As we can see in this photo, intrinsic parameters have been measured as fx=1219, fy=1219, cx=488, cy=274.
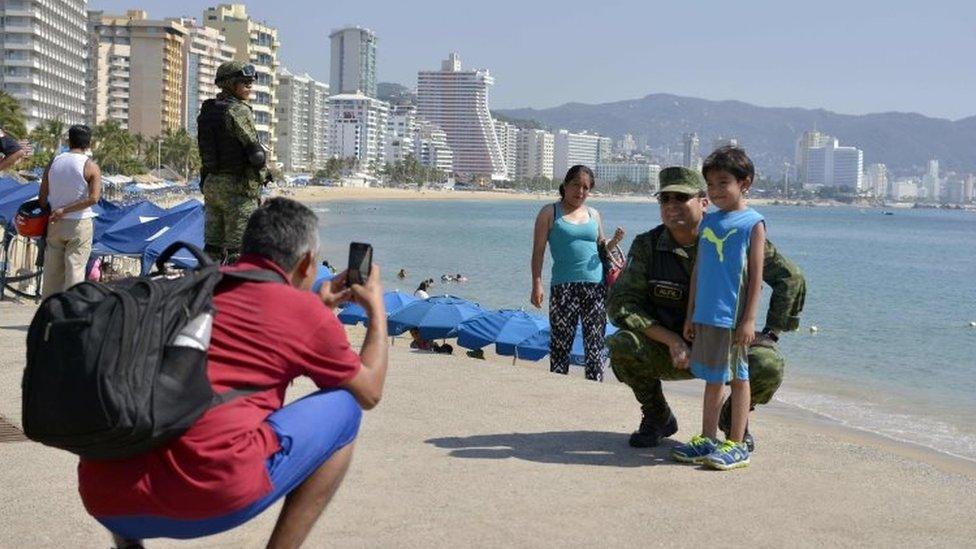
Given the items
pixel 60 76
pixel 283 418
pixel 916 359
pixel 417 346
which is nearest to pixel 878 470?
pixel 283 418

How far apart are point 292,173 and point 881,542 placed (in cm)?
17790

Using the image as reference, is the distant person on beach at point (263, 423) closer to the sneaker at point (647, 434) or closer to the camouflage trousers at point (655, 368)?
the camouflage trousers at point (655, 368)

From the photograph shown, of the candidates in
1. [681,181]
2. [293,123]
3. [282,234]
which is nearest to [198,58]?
[293,123]

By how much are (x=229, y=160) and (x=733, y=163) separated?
354cm

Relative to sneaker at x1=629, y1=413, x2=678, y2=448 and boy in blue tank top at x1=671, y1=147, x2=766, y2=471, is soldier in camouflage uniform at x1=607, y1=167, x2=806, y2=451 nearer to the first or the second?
sneaker at x1=629, y1=413, x2=678, y2=448

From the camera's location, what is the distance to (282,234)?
11.1ft

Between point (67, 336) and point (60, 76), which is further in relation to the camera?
point (60, 76)

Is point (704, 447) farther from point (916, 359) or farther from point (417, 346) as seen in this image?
point (916, 359)

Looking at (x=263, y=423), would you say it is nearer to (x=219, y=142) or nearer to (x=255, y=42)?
(x=219, y=142)

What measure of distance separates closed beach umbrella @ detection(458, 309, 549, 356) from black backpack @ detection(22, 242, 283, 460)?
10552 mm

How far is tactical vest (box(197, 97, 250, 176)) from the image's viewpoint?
766cm

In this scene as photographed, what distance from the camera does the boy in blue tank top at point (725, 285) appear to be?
5.54m

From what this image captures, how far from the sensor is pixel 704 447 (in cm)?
574

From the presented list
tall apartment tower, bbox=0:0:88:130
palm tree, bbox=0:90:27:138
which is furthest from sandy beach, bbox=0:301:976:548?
tall apartment tower, bbox=0:0:88:130
